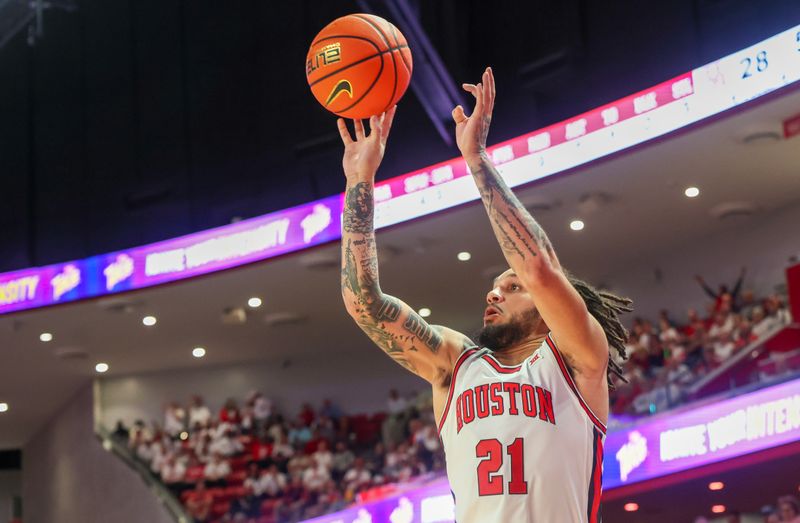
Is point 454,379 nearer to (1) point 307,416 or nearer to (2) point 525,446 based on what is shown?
(2) point 525,446

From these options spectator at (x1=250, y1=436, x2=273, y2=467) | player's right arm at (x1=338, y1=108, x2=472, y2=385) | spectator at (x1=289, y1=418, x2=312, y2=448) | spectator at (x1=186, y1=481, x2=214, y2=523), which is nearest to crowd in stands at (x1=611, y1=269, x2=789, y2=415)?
spectator at (x1=289, y1=418, x2=312, y2=448)

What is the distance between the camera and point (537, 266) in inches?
105

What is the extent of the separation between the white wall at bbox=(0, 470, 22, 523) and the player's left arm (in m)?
21.1

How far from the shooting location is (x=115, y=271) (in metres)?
14.1

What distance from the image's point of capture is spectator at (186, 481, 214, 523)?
14180 mm

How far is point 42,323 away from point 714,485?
9428mm

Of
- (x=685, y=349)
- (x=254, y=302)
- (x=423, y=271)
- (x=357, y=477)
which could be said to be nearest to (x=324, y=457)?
(x=357, y=477)

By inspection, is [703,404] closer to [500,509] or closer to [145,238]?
[500,509]

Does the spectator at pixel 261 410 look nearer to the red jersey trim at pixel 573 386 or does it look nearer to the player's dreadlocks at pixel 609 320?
the player's dreadlocks at pixel 609 320

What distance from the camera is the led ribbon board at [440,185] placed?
997cm

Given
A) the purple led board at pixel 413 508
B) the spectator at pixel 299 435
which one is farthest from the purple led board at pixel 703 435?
the spectator at pixel 299 435

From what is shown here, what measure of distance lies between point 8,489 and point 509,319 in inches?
834

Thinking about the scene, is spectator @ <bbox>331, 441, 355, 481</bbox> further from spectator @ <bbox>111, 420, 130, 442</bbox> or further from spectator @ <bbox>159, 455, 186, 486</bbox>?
spectator @ <bbox>111, 420, 130, 442</bbox>

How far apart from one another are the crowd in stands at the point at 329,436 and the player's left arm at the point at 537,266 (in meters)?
6.78
